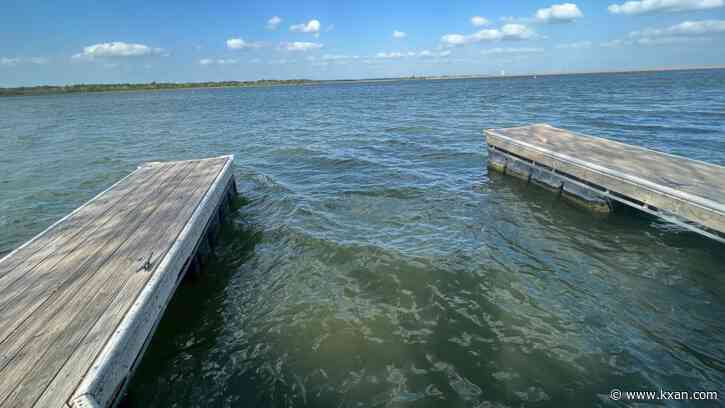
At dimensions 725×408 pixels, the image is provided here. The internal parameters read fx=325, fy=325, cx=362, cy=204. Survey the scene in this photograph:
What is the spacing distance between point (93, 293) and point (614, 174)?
11.5 meters

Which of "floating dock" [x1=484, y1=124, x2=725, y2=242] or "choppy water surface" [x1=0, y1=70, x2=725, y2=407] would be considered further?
"floating dock" [x1=484, y1=124, x2=725, y2=242]

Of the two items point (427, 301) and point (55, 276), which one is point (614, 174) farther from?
point (55, 276)

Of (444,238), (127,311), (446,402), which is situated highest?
(127,311)

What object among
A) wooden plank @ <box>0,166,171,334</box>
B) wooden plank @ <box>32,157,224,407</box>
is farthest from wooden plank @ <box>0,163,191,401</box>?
wooden plank @ <box>32,157,224,407</box>

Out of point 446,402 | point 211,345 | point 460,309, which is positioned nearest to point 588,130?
point 460,309

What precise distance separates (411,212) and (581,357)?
5.86m

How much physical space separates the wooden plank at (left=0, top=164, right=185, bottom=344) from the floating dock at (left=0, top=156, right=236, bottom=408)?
0.02 m

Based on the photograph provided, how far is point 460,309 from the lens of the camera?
5.98 metres

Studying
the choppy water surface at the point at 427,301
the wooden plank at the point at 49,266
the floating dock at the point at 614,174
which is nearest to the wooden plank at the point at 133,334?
the choppy water surface at the point at 427,301

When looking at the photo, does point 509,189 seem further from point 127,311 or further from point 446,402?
point 127,311

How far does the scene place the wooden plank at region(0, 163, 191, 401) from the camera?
331 cm

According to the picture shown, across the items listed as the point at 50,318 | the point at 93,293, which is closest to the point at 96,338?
the point at 50,318

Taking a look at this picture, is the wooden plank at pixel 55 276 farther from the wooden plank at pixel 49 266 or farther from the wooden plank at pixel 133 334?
the wooden plank at pixel 133 334

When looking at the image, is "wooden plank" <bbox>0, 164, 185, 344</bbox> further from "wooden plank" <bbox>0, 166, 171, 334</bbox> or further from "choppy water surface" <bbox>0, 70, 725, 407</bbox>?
"choppy water surface" <bbox>0, 70, 725, 407</bbox>
